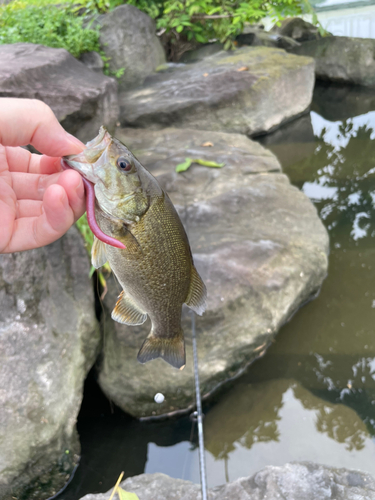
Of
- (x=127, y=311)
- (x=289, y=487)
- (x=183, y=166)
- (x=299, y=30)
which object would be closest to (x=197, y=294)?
(x=127, y=311)

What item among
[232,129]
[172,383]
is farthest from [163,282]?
[232,129]

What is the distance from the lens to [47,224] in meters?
1.54

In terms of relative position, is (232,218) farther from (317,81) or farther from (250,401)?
(317,81)

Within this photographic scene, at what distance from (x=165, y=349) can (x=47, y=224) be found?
0.73 m

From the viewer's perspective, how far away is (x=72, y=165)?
1.44 m

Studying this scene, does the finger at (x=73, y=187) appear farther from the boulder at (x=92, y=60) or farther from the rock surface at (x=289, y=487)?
the boulder at (x=92, y=60)

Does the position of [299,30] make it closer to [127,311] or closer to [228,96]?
[228,96]

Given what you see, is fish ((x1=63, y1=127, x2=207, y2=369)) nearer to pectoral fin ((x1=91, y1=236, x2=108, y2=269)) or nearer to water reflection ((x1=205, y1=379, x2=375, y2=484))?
pectoral fin ((x1=91, y1=236, x2=108, y2=269))

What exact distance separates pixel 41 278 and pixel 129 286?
4.28ft

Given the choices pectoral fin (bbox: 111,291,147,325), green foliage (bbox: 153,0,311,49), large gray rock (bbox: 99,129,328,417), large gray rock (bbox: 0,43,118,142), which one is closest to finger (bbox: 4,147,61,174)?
pectoral fin (bbox: 111,291,147,325)

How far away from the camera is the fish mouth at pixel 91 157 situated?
1.40 metres

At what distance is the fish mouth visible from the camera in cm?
140

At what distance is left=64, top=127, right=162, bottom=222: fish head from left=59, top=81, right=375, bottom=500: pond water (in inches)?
79.6

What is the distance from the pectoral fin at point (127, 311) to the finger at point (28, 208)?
503mm
